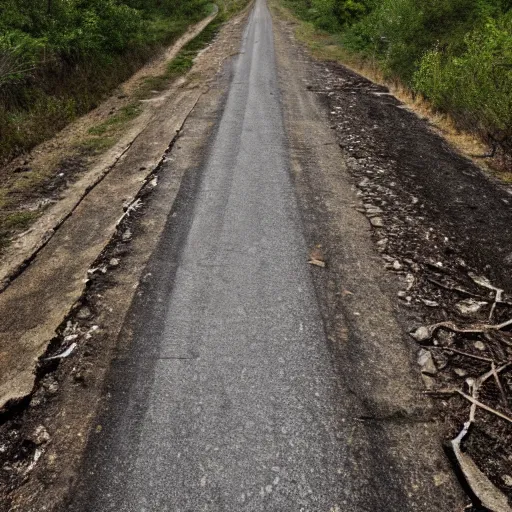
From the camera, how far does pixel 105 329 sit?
4430 millimetres

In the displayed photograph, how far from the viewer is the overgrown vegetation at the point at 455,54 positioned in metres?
8.23

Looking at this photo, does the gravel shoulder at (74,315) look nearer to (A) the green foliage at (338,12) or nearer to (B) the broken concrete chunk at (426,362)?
(B) the broken concrete chunk at (426,362)

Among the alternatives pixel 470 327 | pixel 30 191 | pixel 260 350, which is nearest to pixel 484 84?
pixel 470 327

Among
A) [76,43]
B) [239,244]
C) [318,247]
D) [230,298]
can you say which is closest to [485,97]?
[318,247]

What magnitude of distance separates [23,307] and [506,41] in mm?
9659

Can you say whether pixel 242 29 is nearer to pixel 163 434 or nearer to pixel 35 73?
pixel 35 73

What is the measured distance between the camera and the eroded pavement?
307 cm

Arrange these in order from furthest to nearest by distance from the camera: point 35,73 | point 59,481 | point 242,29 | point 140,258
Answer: point 242,29 → point 35,73 → point 140,258 → point 59,481

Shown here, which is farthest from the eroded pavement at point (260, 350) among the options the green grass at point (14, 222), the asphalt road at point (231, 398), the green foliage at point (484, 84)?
the green foliage at point (484, 84)

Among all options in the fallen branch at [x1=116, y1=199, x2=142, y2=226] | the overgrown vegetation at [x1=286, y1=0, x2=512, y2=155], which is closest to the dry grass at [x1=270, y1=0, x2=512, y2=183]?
the overgrown vegetation at [x1=286, y1=0, x2=512, y2=155]

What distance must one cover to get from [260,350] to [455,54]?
38.1 ft

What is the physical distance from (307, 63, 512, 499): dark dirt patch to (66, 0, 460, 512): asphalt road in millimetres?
994

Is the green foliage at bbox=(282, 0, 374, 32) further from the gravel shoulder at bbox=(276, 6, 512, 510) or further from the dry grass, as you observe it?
the gravel shoulder at bbox=(276, 6, 512, 510)

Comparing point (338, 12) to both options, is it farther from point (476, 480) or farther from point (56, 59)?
point (476, 480)
